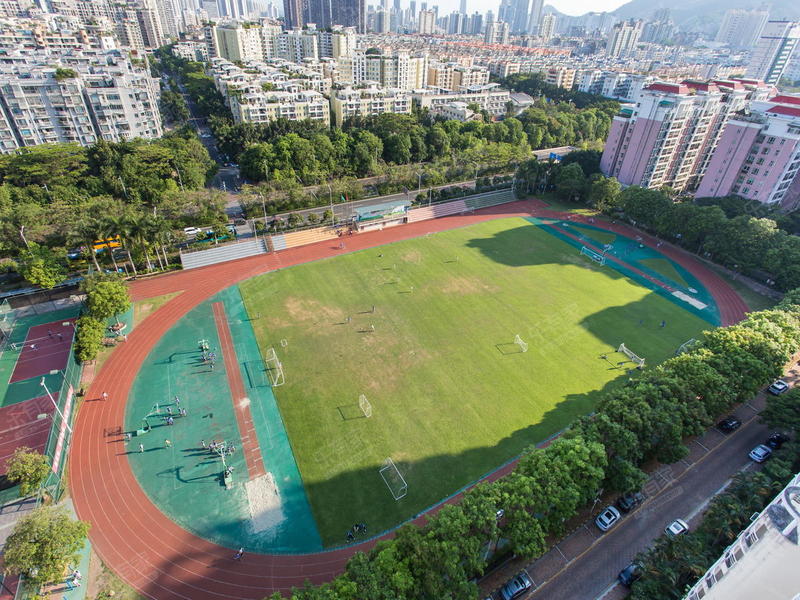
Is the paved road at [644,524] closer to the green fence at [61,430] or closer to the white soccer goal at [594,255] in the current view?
the white soccer goal at [594,255]

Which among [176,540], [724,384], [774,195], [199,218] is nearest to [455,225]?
[199,218]

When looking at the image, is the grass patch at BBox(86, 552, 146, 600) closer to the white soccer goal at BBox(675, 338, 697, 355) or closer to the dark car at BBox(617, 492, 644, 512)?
the dark car at BBox(617, 492, 644, 512)

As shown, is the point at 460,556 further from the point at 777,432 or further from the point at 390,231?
the point at 390,231

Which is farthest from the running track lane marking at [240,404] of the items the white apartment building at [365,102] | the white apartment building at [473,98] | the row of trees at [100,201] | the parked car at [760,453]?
the white apartment building at [473,98]

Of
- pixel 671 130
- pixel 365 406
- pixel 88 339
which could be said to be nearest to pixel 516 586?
pixel 365 406

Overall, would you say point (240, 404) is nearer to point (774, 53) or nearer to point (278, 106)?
point (278, 106)
